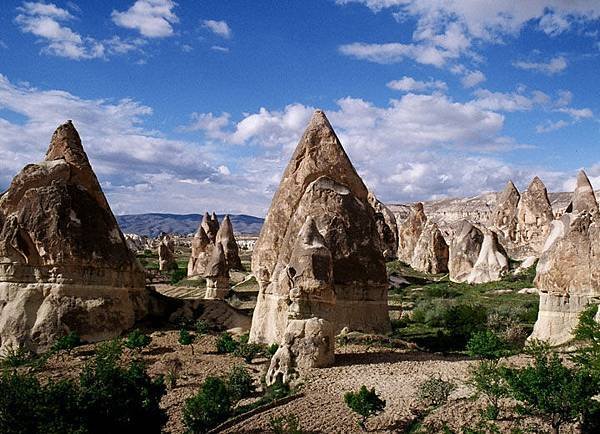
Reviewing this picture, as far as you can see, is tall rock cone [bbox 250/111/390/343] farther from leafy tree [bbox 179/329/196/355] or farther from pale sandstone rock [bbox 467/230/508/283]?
pale sandstone rock [bbox 467/230/508/283]

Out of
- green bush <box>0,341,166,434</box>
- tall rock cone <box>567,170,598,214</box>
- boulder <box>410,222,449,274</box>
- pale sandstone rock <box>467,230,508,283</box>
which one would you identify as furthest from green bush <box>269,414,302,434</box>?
boulder <box>410,222,449,274</box>

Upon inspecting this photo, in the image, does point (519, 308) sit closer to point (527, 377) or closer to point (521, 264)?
point (527, 377)

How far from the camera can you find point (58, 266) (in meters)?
16.9

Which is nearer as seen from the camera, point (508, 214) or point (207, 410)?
point (207, 410)

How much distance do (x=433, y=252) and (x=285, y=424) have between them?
127 ft

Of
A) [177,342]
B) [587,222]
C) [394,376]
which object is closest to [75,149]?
[177,342]

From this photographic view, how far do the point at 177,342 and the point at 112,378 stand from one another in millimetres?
7199

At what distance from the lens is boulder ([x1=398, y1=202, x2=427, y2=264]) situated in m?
56.3

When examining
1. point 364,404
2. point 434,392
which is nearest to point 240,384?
point 364,404

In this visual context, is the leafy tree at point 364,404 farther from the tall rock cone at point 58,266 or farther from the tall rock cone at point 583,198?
the tall rock cone at point 583,198

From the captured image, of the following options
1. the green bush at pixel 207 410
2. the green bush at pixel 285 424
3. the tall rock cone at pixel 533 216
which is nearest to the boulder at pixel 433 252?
the tall rock cone at pixel 533 216

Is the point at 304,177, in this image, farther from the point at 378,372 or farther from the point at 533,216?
the point at 533,216

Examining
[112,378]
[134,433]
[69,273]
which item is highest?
[69,273]

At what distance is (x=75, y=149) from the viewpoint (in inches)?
763
